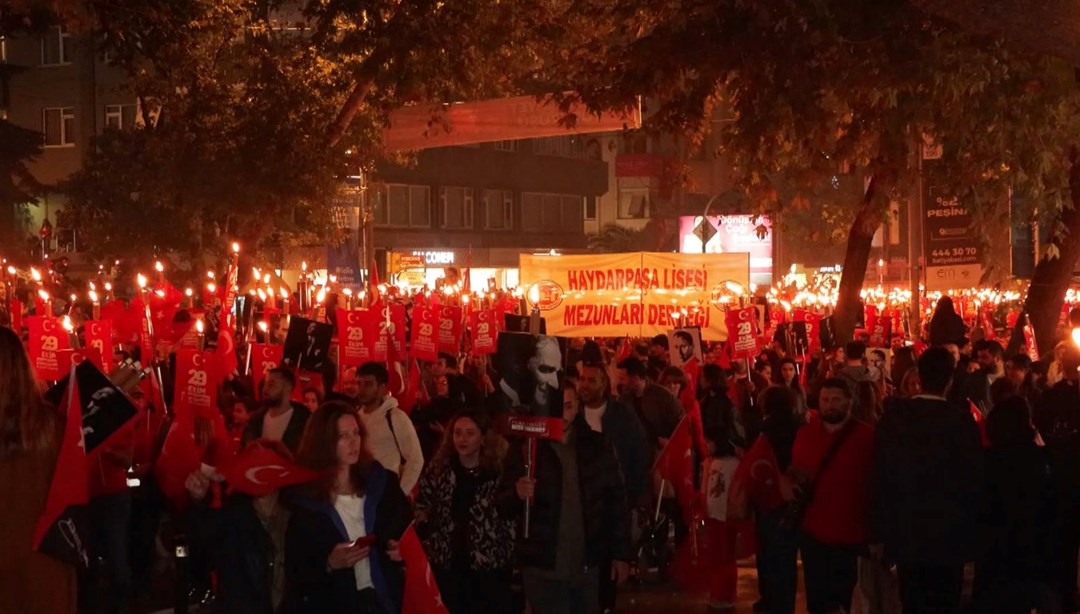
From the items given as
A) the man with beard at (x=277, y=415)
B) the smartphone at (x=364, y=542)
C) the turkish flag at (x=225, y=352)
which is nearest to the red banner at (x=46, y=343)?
the turkish flag at (x=225, y=352)

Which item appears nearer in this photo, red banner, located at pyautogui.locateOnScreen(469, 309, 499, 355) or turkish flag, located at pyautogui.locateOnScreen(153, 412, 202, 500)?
turkish flag, located at pyautogui.locateOnScreen(153, 412, 202, 500)

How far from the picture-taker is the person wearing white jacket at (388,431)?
35.8 feet

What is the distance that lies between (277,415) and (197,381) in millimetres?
1395

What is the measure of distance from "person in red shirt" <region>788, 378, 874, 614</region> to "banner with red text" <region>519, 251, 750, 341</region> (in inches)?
433

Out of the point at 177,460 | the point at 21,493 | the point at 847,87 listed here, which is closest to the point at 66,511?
the point at 21,493

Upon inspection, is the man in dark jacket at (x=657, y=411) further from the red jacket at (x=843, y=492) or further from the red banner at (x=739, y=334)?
the red banner at (x=739, y=334)

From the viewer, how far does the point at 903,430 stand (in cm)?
886

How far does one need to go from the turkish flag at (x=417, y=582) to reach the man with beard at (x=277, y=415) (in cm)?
300

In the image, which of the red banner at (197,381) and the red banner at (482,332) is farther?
the red banner at (482,332)

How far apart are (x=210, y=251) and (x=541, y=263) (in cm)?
1063

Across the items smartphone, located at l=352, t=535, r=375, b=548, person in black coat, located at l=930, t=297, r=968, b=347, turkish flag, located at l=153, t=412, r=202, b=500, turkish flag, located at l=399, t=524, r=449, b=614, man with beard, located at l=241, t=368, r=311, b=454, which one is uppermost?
person in black coat, located at l=930, t=297, r=968, b=347

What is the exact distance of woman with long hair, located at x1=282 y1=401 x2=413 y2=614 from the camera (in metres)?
7.15

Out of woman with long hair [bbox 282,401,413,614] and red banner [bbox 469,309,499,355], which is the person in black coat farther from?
woman with long hair [bbox 282,401,413,614]

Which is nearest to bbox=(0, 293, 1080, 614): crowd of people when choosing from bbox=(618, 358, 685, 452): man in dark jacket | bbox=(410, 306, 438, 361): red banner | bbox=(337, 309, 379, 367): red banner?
bbox=(618, 358, 685, 452): man in dark jacket
